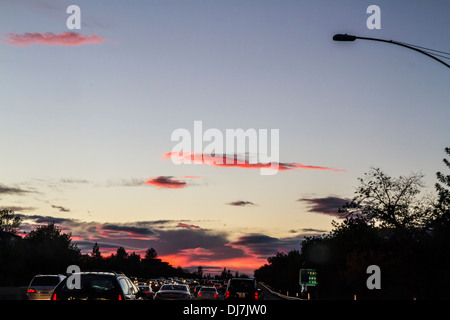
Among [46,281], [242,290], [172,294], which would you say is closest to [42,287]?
[46,281]

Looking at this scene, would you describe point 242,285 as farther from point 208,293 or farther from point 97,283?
point 97,283

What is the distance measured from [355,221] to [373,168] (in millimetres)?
6650

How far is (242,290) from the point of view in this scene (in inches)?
1246

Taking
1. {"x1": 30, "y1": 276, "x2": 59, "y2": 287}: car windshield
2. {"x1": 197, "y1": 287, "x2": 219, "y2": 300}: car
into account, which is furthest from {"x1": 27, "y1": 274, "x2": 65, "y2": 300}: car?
{"x1": 197, "y1": 287, "x2": 219, "y2": 300}: car

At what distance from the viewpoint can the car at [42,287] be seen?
3056cm

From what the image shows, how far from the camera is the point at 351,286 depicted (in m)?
79.5

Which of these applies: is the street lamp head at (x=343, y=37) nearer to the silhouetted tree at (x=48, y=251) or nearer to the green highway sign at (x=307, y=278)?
the green highway sign at (x=307, y=278)

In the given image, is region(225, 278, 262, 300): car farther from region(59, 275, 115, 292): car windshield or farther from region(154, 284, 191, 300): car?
region(59, 275, 115, 292): car windshield

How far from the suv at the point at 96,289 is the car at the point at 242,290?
14.6 metres

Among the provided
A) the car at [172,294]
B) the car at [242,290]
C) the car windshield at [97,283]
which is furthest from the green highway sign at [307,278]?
the car windshield at [97,283]

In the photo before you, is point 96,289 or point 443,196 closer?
point 96,289

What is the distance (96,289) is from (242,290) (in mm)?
16496
